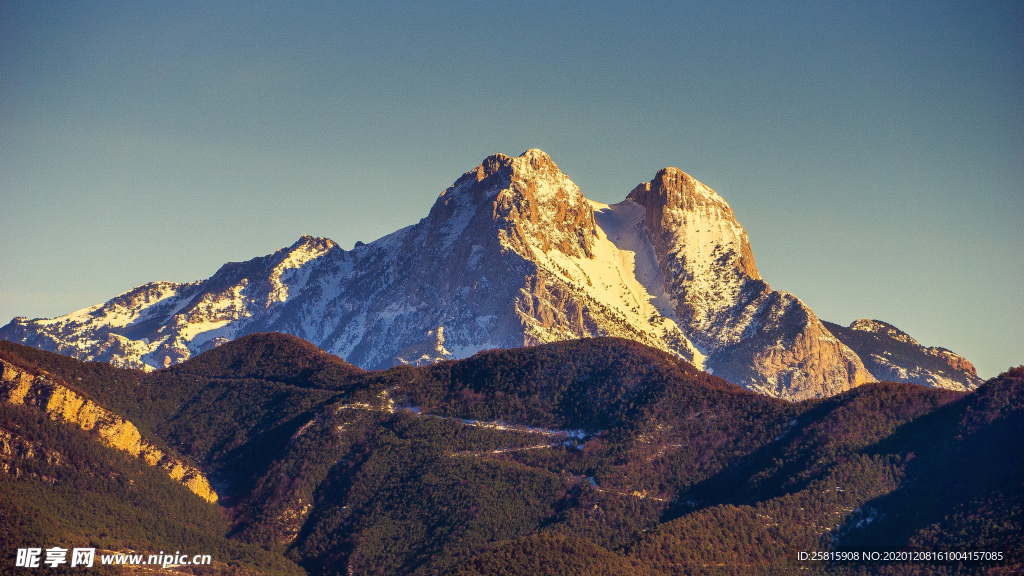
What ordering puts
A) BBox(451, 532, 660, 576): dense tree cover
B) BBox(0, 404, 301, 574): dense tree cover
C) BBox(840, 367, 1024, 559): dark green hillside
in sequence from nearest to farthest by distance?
BBox(451, 532, 660, 576): dense tree cover < BBox(0, 404, 301, 574): dense tree cover < BBox(840, 367, 1024, 559): dark green hillside

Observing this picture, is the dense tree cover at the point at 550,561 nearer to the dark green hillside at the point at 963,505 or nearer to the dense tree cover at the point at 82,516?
the dense tree cover at the point at 82,516

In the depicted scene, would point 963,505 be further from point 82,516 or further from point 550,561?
point 82,516

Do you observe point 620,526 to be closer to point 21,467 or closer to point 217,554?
point 217,554

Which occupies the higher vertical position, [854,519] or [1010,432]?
[1010,432]

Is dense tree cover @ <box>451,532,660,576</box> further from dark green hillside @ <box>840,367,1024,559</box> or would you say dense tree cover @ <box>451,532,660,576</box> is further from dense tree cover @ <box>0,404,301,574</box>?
dark green hillside @ <box>840,367,1024,559</box>

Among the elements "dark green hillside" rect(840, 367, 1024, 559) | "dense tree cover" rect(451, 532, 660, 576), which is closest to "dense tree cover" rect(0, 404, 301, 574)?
"dense tree cover" rect(451, 532, 660, 576)

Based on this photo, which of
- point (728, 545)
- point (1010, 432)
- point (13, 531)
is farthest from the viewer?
point (1010, 432)

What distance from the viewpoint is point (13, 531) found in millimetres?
168875

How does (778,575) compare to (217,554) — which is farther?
(217,554)

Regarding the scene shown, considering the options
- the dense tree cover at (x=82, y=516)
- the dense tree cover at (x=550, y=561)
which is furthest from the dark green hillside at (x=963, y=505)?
the dense tree cover at (x=82, y=516)

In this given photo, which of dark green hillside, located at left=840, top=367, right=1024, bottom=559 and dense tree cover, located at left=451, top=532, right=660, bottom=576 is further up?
dark green hillside, located at left=840, top=367, right=1024, bottom=559

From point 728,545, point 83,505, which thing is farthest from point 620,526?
point 83,505

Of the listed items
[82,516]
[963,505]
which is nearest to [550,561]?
[963,505]

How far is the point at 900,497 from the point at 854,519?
343 inches
